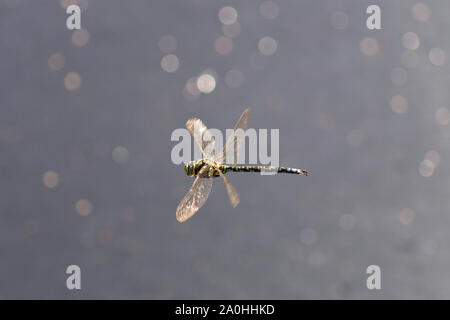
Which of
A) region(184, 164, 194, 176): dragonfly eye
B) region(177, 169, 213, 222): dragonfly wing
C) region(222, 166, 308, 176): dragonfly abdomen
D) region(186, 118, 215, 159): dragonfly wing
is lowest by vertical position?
region(177, 169, 213, 222): dragonfly wing

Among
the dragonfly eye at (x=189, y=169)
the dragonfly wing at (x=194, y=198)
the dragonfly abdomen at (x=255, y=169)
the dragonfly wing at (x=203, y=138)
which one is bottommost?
the dragonfly wing at (x=194, y=198)

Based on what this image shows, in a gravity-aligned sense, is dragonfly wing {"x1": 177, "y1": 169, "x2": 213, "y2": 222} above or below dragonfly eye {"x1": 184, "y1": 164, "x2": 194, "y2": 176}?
below

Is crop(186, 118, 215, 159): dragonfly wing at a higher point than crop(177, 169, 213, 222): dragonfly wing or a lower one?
higher

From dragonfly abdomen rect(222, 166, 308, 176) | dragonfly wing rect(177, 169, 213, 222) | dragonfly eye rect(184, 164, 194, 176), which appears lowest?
dragonfly wing rect(177, 169, 213, 222)
